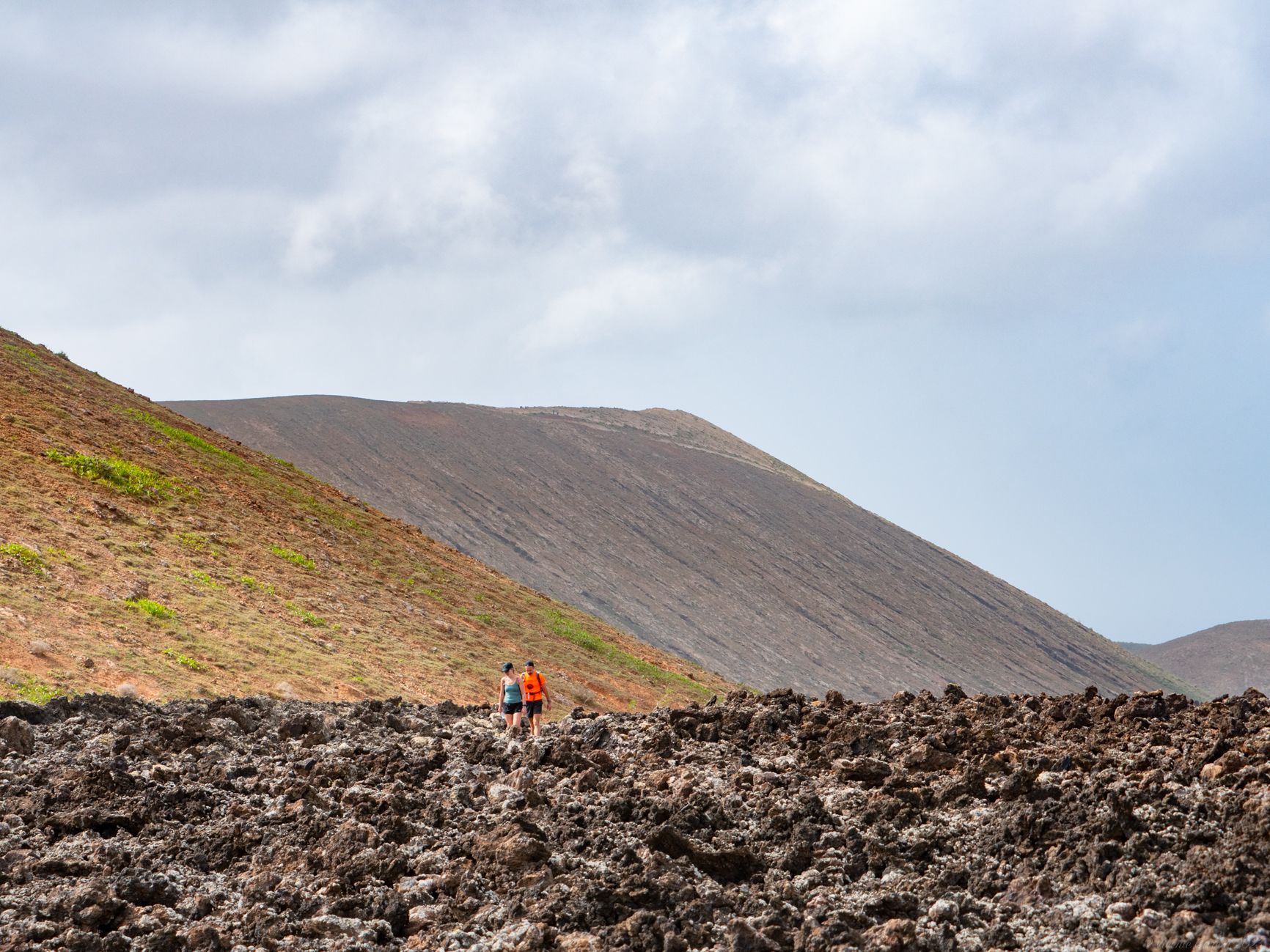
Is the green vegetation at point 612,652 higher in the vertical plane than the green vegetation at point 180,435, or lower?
lower

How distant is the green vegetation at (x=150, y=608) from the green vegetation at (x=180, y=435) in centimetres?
1359

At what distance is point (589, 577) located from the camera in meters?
64.0

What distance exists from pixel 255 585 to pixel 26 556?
504 centimetres

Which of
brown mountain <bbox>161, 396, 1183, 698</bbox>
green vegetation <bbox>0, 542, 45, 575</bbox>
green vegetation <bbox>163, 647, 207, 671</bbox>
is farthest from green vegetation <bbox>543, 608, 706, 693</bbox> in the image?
brown mountain <bbox>161, 396, 1183, 698</bbox>

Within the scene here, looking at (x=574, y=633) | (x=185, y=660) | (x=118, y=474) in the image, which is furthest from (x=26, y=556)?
(x=574, y=633)

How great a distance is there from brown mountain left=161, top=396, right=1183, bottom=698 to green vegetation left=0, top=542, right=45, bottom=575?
38.3 metres

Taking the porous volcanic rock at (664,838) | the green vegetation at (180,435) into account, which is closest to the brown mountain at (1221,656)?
the green vegetation at (180,435)

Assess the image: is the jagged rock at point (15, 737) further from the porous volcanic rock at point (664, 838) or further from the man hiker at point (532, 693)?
the man hiker at point (532, 693)

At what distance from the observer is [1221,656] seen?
13262 cm

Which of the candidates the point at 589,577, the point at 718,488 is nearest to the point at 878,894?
the point at 589,577

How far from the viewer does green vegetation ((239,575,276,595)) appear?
24.4 meters

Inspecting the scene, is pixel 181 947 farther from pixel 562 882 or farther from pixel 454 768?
pixel 454 768

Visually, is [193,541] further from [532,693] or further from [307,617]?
[532,693]

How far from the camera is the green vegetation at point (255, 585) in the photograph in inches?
961
